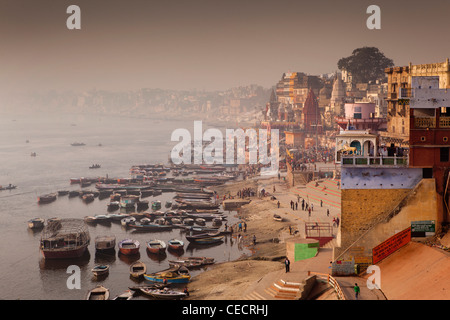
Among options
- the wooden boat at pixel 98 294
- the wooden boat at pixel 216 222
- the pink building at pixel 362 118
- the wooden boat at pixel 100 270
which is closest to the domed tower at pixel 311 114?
the wooden boat at pixel 216 222

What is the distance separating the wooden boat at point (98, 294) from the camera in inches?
1155

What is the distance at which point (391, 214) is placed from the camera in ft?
62.0

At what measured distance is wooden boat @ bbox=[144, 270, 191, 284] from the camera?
3102 cm

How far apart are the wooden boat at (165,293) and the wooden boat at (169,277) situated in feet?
4.74

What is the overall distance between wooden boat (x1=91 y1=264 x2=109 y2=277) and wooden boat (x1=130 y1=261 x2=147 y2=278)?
5.06ft

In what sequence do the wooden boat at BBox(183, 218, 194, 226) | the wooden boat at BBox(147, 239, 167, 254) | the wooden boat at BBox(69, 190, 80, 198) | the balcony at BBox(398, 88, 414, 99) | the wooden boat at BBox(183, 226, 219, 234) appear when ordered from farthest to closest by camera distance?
the wooden boat at BBox(69, 190, 80, 198) < the wooden boat at BBox(183, 218, 194, 226) < the wooden boat at BBox(183, 226, 219, 234) < the wooden boat at BBox(147, 239, 167, 254) < the balcony at BBox(398, 88, 414, 99)

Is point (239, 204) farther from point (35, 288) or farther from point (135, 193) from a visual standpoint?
point (35, 288)

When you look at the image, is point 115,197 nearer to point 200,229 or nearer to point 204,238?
point 200,229

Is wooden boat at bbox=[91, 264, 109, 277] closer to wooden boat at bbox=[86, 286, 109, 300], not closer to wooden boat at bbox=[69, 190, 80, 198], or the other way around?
wooden boat at bbox=[86, 286, 109, 300]

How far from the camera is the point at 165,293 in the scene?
28.7 meters

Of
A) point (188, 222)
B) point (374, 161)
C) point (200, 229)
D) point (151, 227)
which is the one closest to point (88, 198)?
point (151, 227)

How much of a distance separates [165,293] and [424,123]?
15.4m

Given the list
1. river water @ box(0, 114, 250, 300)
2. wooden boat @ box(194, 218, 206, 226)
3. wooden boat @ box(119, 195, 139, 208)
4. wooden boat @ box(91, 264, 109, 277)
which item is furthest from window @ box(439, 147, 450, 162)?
wooden boat @ box(119, 195, 139, 208)
